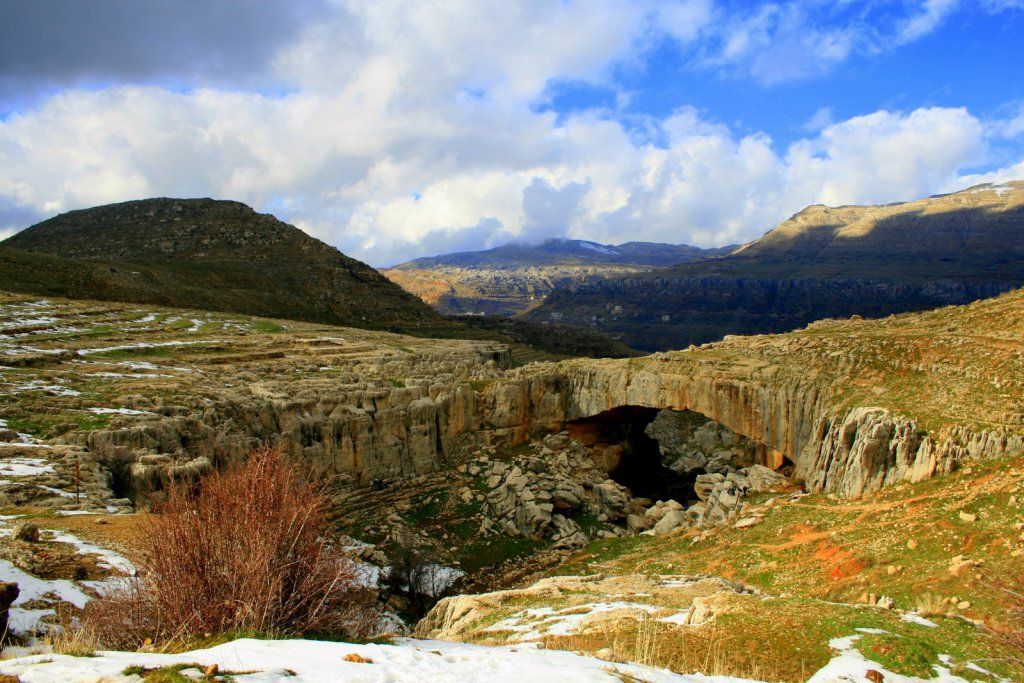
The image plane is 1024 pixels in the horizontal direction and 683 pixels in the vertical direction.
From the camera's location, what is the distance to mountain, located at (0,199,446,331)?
197 ft

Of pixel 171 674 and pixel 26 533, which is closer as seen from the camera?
pixel 171 674

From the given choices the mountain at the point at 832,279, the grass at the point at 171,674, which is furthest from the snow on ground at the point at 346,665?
the mountain at the point at 832,279

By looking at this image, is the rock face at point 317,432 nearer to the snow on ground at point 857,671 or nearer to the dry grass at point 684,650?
the dry grass at point 684,650

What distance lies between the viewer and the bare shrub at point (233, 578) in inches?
305

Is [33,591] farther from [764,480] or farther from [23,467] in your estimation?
[764,480]

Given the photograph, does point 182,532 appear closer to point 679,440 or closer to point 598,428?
point 598,428

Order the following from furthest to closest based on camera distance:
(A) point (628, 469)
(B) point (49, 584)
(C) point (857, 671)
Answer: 1. (A) point (628, 469)
2. (B) point (49, 584)
3. (C) point (857, 671)

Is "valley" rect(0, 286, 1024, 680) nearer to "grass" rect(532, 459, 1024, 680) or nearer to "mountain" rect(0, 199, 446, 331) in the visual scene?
"grass" rect(532, 459, 1024, 680)

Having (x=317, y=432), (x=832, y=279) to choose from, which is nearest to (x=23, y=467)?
(x=317, y=432)

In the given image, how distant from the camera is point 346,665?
20.7 feet

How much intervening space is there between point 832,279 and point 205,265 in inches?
5121

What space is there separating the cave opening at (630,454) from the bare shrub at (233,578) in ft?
74.0

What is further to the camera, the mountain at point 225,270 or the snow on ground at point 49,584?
the mountain at point 225,270

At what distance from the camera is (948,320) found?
23.8 meters
